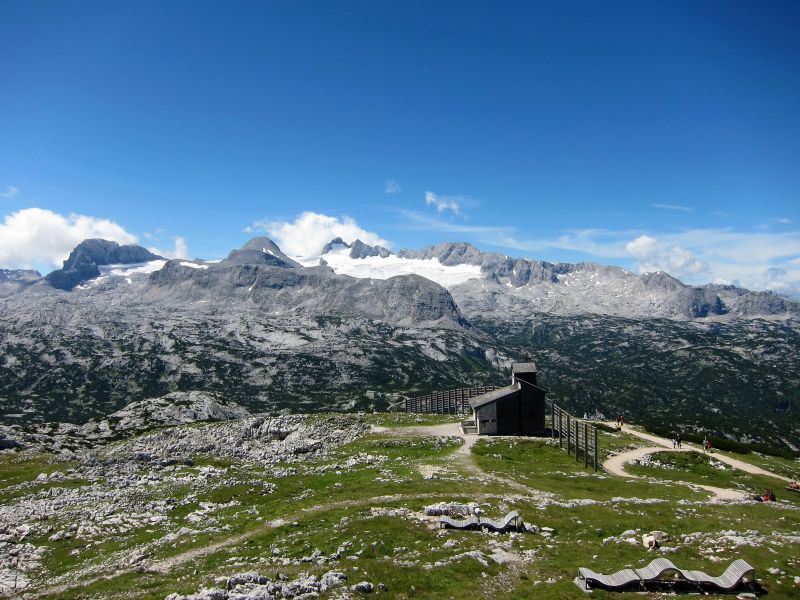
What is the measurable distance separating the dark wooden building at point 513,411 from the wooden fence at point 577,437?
119 inches

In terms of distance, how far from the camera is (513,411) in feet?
248

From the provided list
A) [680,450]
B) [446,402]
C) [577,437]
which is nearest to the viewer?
[577,437]

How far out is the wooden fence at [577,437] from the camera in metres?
57.6

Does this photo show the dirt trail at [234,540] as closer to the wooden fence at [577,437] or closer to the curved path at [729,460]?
the wooden fence at [577,437]

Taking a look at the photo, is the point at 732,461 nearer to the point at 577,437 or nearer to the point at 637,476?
the point at 637,476

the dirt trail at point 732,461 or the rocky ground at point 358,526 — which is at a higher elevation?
the rocky ground at point 358,526

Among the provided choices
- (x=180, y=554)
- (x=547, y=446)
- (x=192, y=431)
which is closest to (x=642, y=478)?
(x=547, y=446)

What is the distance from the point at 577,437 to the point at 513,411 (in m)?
15.5

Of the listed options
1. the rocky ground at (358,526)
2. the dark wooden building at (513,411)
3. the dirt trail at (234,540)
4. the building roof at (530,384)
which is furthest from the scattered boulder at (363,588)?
the building roof at (530,384)

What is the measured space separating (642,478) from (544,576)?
114 feet

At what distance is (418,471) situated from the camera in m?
50.3

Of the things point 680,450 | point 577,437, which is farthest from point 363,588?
point 680,450

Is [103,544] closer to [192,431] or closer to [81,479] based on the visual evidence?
[81,479]

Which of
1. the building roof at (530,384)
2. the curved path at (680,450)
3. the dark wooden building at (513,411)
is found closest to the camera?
the curved path at (680,450)
